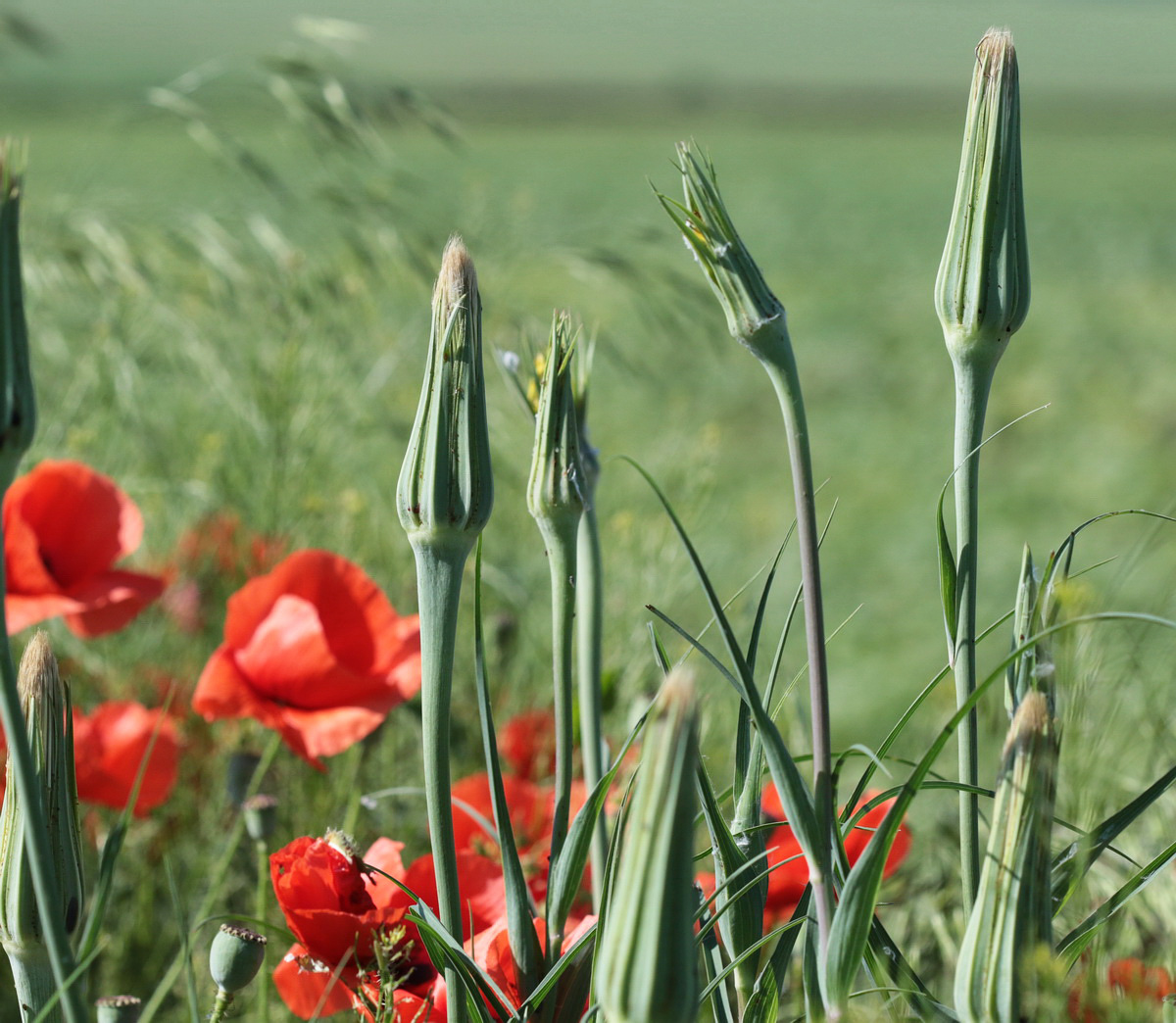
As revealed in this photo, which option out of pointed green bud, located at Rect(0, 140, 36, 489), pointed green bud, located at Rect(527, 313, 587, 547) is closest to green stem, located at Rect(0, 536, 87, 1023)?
pointed green bud, located at Rect(0, 140, 36, 489)

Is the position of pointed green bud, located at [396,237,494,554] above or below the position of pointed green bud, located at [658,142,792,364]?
below

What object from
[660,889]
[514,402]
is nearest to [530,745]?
[514,402]

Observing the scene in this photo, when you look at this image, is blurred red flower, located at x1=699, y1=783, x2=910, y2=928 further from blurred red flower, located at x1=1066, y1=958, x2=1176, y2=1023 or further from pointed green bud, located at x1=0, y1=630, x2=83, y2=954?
pointed green bud, located at x1=0, y1=630, x2=83, y2=954

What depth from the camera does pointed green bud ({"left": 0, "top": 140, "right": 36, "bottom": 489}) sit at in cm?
23

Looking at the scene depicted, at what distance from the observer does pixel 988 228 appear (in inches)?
11.4

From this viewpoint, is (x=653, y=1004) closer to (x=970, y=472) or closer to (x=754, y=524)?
(x=970, y=472)

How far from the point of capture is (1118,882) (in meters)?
0.51

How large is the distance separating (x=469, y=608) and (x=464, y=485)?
0.52 meters

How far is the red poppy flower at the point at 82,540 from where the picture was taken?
1.65 feet

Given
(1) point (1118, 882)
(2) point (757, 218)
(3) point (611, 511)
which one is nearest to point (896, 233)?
(2) point (757, 218)

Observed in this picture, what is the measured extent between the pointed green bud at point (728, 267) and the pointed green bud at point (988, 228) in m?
0.05

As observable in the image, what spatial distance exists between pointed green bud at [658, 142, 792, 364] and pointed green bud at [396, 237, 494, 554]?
0.05 metres

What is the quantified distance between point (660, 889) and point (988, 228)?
17 centimetres

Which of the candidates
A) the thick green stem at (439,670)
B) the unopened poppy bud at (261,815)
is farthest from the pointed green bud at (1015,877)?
the unopened poppy bud at (261,815)
